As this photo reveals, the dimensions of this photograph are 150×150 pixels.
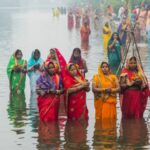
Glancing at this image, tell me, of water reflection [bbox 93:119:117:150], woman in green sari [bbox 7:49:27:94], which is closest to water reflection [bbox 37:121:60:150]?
water reflection [bbox 93:119:117:150]

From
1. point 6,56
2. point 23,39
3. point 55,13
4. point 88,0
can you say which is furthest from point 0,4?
point 6,56

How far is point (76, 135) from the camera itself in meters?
13.1

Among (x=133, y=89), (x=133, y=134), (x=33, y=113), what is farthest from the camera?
(x=33, y=113)

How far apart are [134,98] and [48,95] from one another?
63.5 inches

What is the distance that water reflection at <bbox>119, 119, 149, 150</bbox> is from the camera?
1234 centimetres

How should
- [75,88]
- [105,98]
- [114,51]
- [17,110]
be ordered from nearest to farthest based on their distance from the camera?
[75,88] → [105,98] → [17,110] → [114,51]

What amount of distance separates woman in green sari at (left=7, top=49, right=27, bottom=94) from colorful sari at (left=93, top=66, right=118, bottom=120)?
4.13 meters

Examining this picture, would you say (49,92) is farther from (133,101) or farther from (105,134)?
(133,101)

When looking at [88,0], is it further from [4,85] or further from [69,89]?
[69,89]

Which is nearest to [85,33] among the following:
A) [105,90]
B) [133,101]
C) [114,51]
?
[114,51]

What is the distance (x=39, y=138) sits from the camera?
42.1 feet

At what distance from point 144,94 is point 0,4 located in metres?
123

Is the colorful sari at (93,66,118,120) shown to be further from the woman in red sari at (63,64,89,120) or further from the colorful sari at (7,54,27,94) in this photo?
the colorful sari at (7,54,27,94)

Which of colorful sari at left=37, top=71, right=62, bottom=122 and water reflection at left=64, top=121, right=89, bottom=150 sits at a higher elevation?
colorful sari at left=37, top=71, right=62, bottom=122
